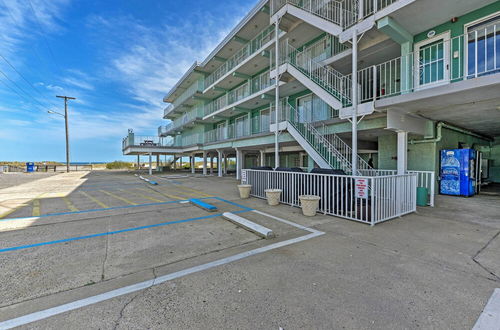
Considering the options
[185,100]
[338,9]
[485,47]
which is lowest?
[485,47]

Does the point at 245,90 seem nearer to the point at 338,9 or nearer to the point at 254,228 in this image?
the point at 338,9

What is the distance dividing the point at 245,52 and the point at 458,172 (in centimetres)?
1615

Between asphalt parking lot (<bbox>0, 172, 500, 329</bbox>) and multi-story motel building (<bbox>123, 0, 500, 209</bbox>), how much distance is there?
3.85 meters

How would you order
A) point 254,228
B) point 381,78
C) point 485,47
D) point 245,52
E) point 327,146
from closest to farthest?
point 254,228
point 485,47
point 327,146
point 381,78
point 245,52

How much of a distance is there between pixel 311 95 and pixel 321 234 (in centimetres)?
1058

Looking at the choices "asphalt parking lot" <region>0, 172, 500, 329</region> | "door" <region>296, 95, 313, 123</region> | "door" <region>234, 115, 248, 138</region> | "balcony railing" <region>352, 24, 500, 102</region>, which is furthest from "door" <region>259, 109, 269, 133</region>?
"asphalt parking lot" <region>0, 172, 500, 329</region>

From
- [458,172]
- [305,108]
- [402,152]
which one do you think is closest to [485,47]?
[402,152]

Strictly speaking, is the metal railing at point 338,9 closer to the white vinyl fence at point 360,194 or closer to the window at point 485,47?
the window at point 485,47

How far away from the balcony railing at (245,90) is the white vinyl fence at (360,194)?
10.1 metres

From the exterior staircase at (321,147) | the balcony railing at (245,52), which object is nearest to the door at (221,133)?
the balcony railing at (245,52)

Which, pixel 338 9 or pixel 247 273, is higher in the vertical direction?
pixel 338 9

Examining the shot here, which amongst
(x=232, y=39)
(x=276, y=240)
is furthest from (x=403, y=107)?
(x=232, y=39)

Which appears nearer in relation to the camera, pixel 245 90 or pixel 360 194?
pixel 360 194

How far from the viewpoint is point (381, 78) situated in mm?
10086
